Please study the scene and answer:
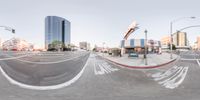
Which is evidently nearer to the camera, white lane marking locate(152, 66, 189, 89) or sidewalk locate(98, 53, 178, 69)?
white lane marking locate(152, 66, 189, 89)

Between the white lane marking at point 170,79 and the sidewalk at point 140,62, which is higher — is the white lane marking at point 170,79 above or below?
below

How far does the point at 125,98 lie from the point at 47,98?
370 cm

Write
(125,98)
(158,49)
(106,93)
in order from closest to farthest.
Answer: (125,98)
(106,93)
(158,49)

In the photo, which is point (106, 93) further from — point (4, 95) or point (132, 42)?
point (132, 42)

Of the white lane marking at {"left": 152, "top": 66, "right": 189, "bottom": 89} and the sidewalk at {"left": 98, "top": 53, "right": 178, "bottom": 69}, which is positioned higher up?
the sidewalk at {"left": 98, "top": 53, "right": 178, "bottom": 69}

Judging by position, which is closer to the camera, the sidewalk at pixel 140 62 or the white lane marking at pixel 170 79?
the white lane marking at pixel 170 79

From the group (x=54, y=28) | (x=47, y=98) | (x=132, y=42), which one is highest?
(x=54, y=28)

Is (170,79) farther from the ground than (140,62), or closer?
closer

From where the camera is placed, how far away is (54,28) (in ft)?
410

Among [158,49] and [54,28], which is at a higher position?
[54,28]

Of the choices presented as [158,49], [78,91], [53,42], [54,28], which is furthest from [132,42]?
[53,42]

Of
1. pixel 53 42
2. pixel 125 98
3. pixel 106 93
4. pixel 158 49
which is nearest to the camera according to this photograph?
pixel 125 98

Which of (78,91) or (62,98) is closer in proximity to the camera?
(62,98)

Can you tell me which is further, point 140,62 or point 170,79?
point 140,62
